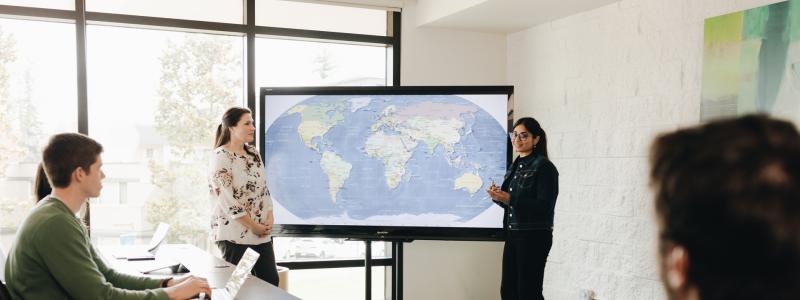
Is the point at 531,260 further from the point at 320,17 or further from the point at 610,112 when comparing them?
the point at 320,17

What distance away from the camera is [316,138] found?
374cm

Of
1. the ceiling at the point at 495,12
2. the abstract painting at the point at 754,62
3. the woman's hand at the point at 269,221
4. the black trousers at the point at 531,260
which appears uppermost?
the ceiling at the point at 495,12

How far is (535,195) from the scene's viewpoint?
322cm

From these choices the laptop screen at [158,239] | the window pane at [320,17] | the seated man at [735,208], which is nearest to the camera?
the seated man at [735,208]

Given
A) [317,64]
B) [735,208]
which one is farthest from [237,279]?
[317,64]

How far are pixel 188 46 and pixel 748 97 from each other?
10.2ft

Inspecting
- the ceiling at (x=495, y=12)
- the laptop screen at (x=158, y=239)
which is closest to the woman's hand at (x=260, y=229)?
the laptop screen at (x=158, y=239)

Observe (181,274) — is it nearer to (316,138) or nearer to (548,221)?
(316,138)

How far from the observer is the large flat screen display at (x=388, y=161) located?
145 inches

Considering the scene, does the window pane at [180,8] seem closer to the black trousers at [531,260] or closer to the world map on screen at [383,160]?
the world map on screen at [383,160]

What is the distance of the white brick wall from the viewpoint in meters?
3.15

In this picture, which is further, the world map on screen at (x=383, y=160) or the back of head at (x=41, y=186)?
the world map on screen at (x=383, y=160)

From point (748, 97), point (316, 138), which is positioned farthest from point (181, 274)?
point (748, 97)

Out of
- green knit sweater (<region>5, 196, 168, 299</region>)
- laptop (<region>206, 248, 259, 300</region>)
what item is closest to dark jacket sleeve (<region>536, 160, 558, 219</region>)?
laptop (<region>206, 248, 259, 300</region>)
